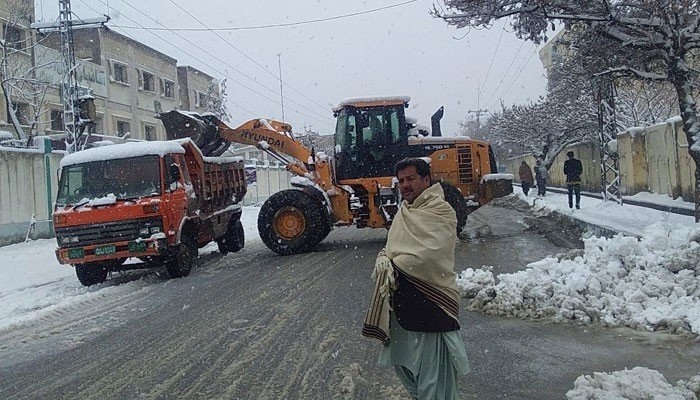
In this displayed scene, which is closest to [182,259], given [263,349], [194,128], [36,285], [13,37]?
[36,285]

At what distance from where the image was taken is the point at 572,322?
704 centimetres

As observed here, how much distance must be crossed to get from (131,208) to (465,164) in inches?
293

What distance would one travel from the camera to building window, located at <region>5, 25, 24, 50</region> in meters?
26.1

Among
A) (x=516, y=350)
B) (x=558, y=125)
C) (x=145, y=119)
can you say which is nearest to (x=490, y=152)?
(x=516, y=350)

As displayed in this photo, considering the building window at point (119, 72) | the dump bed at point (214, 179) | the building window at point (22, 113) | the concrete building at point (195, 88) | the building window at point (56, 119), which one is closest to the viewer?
the dump bed at point (214, 179)

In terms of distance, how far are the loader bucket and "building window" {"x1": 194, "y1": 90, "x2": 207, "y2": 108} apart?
33045 mm

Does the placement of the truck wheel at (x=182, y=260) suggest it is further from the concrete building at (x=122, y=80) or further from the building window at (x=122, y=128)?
the building window at (x=122, y=128)

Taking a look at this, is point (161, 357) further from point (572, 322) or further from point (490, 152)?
point (490, 152)

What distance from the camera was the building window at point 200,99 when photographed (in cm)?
4675

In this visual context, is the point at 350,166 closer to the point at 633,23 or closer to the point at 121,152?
the point at 121,152

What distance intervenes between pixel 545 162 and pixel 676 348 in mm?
26912

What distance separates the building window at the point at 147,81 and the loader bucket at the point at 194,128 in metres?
24.8

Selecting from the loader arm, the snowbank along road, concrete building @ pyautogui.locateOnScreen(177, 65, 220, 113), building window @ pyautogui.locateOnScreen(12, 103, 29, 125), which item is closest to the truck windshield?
the snowbank along road

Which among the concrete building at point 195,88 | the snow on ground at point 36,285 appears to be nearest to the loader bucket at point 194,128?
the snow on ground at point 36,285
